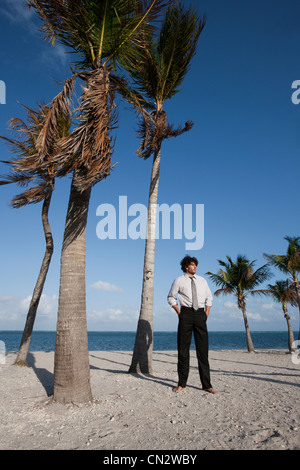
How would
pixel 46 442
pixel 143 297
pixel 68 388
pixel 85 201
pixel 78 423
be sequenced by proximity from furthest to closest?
pixel 143 297 < pixel 85 201 < pixel 68 388 < pixel 78 423 < pixel 46 442

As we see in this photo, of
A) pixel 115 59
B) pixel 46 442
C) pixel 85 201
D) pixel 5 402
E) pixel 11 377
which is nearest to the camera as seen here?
pixel 46 442

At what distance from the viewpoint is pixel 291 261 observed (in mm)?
17359

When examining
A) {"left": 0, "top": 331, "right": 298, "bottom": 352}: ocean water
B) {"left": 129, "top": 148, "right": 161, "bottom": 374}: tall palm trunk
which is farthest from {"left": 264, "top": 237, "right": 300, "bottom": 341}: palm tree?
{"left": 0, "top": 331, "right": 298, "bottom": 352}: ocean water

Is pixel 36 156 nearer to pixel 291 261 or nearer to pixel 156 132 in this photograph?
pixel 156 132

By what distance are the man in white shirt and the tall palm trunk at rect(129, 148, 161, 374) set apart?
2.44 metres

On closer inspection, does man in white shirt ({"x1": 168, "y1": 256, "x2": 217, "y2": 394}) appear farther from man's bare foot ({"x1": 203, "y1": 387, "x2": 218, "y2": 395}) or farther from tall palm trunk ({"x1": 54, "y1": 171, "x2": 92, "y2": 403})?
tall palm trunk ({"x1": 54, "y1": 171, "x2": 92, "y2": 403})

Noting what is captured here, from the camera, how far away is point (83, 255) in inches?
194

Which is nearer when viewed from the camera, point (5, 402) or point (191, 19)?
point (5, 402)

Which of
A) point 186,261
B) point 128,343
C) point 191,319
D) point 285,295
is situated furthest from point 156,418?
point 128,343

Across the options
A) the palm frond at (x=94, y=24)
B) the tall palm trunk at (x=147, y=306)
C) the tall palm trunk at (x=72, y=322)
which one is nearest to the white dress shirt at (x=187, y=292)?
the tall palm trunk at (x=72, y=322)

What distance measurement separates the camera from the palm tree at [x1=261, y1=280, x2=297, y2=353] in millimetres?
16781
